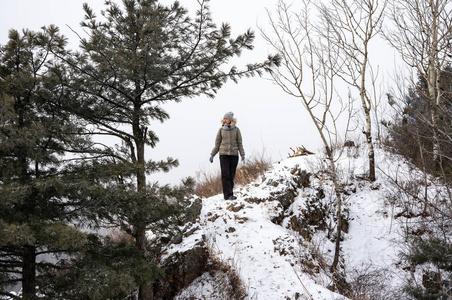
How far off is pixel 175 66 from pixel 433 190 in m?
7.20

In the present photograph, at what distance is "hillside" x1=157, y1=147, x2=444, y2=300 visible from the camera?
516cm

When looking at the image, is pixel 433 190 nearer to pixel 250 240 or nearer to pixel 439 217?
pixel 439 217

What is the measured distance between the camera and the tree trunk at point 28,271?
4.39m

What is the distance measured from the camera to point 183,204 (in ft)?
16.9

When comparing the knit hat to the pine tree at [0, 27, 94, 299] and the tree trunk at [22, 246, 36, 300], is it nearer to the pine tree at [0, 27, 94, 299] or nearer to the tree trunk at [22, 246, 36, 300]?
the pine tree at [0, 27, 94, 299]

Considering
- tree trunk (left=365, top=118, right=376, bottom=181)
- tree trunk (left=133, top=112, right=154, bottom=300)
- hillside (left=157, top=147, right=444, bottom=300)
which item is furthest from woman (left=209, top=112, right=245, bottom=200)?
tree trunk (left=365, top=118, right=376, bottom=181)

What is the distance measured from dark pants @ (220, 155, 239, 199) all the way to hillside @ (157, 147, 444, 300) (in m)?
0.32

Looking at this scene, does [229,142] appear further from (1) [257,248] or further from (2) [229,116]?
(1) [257,248]

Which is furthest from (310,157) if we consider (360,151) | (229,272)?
(229,272)

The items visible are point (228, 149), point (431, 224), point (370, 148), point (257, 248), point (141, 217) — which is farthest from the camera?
point (370, 148)

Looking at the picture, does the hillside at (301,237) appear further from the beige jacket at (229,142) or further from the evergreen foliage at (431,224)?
the beige jacket at (229,142)

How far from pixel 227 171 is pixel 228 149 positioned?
1.90ft

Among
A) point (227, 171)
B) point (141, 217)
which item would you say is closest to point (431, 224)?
point (227, 171)

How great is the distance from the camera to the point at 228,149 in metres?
7.54
